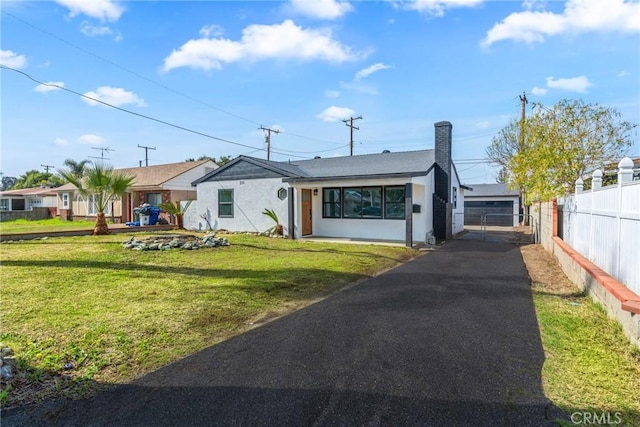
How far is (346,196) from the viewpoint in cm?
1521

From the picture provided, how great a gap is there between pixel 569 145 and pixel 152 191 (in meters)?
22.0

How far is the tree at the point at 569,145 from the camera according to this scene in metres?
10.7

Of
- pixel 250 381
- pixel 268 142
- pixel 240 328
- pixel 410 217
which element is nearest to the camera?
Answer: pixel 250 381

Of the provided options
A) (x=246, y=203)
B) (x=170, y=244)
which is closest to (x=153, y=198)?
(x=246, y=203)

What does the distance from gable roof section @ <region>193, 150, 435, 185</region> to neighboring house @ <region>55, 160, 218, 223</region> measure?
4.97 m

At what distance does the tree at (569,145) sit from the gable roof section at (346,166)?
395 centimetres

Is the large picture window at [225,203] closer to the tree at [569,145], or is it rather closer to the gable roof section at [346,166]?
the gable roof section at [346,166]

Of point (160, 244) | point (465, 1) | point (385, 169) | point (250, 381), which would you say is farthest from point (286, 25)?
point (250, 381)

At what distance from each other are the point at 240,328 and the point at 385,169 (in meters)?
11.9

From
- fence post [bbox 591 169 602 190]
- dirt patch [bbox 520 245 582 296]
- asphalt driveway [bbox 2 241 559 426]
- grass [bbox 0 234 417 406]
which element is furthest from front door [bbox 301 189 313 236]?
fence post [bbox 591 169 602 190]

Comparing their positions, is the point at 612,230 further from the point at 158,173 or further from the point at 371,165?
the point at 158,173

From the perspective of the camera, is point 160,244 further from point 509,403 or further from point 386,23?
point 509,403

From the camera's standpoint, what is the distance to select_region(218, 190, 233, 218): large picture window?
17.4 meters

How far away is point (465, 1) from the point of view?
28.7ft
